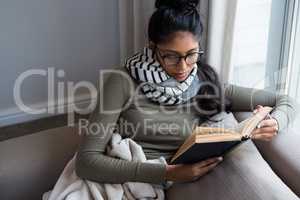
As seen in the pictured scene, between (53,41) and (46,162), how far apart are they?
3.47 feet

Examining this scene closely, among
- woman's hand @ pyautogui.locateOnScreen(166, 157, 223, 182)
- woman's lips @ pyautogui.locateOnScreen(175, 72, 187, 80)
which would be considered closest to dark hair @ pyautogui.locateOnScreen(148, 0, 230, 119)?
woman's lips @ pyautogui.locateOnScreen(175, 72, 187, 80)

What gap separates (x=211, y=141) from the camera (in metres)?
0.91

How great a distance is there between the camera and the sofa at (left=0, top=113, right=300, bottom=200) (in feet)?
3.52

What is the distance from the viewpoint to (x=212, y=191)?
0.99m

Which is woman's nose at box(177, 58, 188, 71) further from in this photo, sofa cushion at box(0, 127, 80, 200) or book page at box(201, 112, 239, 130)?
sofa cushion at box(0, 127, 80, 200)

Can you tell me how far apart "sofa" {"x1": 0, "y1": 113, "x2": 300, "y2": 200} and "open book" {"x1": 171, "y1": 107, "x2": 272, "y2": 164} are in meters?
0.09

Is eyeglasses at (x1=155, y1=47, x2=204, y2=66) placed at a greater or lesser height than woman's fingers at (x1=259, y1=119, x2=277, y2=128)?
greater

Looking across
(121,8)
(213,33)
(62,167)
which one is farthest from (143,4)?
(62,167)

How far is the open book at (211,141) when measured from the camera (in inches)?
36.1

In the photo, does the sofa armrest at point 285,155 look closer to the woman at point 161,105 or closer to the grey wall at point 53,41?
the woman at point 161,105

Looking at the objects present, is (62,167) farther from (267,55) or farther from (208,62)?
(267,55)

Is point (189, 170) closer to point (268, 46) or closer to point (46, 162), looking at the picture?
point (46, 162)

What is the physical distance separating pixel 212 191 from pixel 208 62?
64 centimetres

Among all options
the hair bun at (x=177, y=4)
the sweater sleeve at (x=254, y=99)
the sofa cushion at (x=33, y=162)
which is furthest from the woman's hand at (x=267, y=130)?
the sofa cushion at (x=33, y=162)
